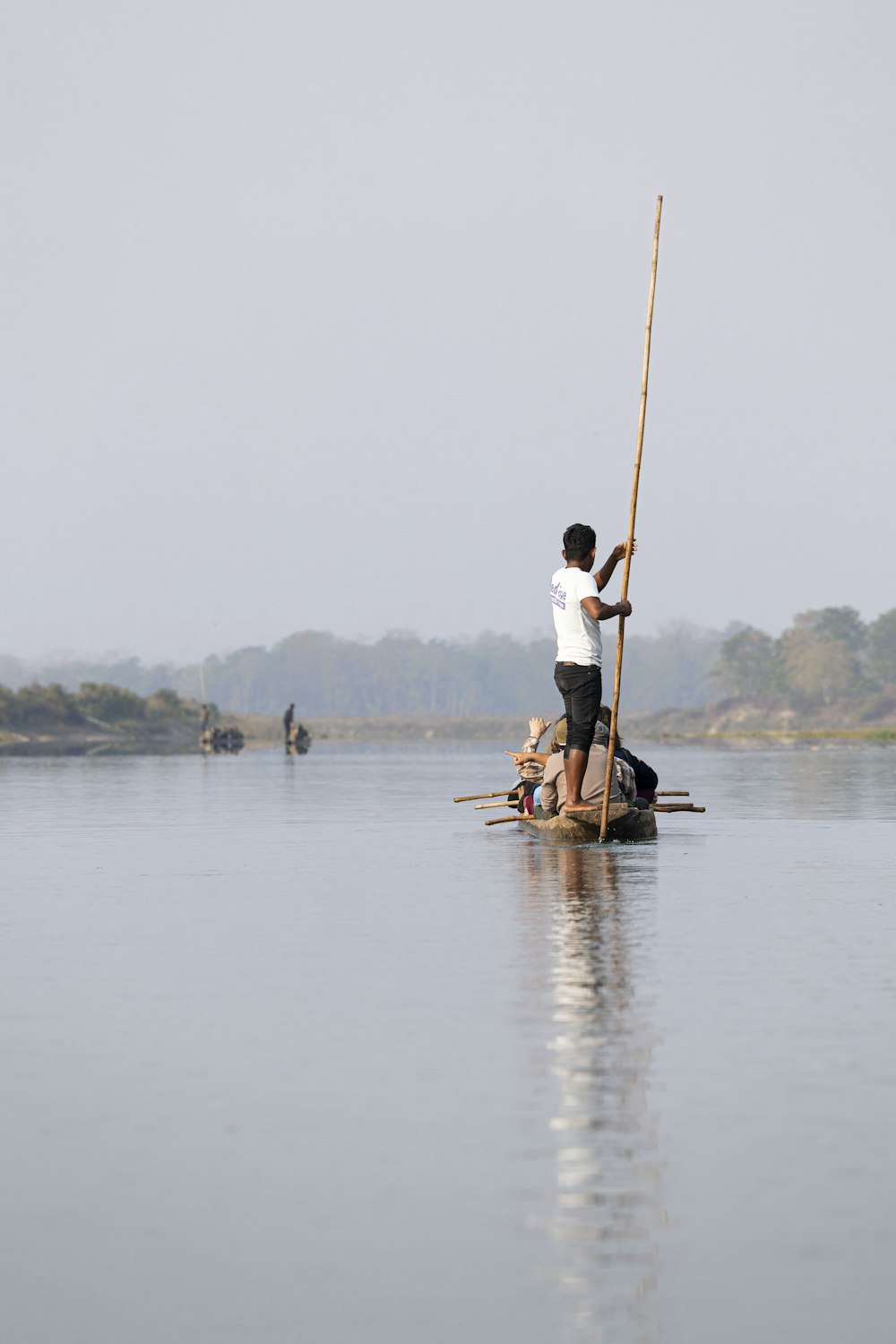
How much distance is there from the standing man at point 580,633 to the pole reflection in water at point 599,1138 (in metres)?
5.84

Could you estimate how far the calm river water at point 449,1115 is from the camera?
448cm

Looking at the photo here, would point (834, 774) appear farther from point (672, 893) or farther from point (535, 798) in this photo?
point (672, 893)

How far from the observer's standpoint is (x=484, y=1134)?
5.96m

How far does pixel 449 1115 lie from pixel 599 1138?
571 mm

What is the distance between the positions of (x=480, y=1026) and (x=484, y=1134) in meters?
1.95

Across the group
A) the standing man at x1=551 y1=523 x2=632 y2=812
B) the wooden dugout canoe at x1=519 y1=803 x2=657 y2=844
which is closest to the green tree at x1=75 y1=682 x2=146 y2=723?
the wooden dugout canoe at x1=519 y1=803 x2=657 y2=844

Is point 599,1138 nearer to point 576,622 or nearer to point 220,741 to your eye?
point 576,622

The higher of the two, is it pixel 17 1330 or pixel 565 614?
pixel 565 614

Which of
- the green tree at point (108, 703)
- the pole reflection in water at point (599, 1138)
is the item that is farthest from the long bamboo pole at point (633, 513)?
the green tree at point (108, 703)

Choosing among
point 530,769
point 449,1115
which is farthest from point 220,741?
point 449,1115

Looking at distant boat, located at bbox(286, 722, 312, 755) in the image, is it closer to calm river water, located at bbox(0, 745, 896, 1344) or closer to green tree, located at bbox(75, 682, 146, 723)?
green tree, located at bbox(75, 682, 146, 723)

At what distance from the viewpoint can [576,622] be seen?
1750 centimetres

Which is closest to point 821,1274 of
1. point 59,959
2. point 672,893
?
point 59,959

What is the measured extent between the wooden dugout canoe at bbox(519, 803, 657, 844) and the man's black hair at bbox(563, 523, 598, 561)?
2328 mm
